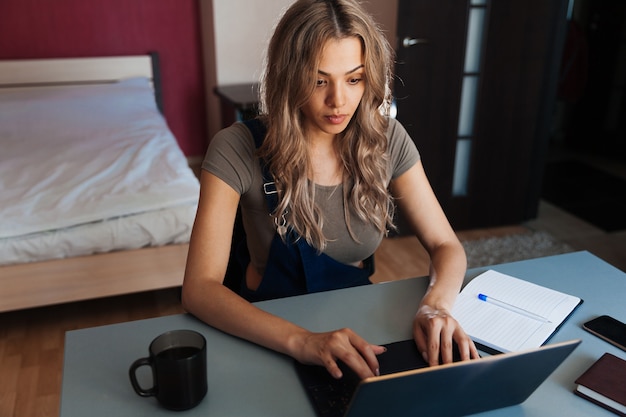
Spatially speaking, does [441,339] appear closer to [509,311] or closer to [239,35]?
[509,311]

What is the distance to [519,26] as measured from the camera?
2.88 meters

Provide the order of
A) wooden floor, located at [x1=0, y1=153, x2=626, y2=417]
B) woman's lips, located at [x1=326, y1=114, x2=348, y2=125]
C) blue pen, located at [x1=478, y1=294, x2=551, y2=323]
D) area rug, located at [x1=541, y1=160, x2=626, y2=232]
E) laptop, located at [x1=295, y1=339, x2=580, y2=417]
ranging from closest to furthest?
1. laptop, located at [x1=295, y1=339, x2=580, y2=417]
2. blue pen, located at [x1=478, y1=294, x2=551, y2=323]
3. woman's lips, located at [x1=326, y1=114, x2=348, y2=125]
4. wooden floor, located at [x1=0, y1=153, x2=626, y2=417]
5. area rug, located at [x1=541, y1=160, x2=626, y2=232]

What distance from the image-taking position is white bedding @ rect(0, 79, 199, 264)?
81.8 inches

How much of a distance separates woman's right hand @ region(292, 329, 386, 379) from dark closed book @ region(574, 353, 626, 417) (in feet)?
0.97

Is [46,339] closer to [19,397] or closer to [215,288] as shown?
[19,397]

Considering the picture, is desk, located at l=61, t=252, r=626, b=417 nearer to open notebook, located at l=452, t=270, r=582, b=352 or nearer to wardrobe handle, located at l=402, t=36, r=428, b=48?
open notebook, located at l=452, t=270, r=582, b=352

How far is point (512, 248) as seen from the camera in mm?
2949

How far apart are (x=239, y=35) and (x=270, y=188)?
258 cm

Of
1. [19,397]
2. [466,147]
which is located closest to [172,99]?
[466,147]

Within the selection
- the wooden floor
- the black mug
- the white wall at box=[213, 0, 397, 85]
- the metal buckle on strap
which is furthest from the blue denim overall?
the white wall at box=[213, 0, 397, 85]

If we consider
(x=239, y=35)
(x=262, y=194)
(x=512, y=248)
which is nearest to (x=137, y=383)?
(x=262, y=194)

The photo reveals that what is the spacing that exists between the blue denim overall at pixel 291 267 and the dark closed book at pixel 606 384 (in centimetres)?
53

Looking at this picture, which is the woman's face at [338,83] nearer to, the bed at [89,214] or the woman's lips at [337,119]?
the woman's lips at [337,119]

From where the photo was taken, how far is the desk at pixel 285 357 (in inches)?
33.0
